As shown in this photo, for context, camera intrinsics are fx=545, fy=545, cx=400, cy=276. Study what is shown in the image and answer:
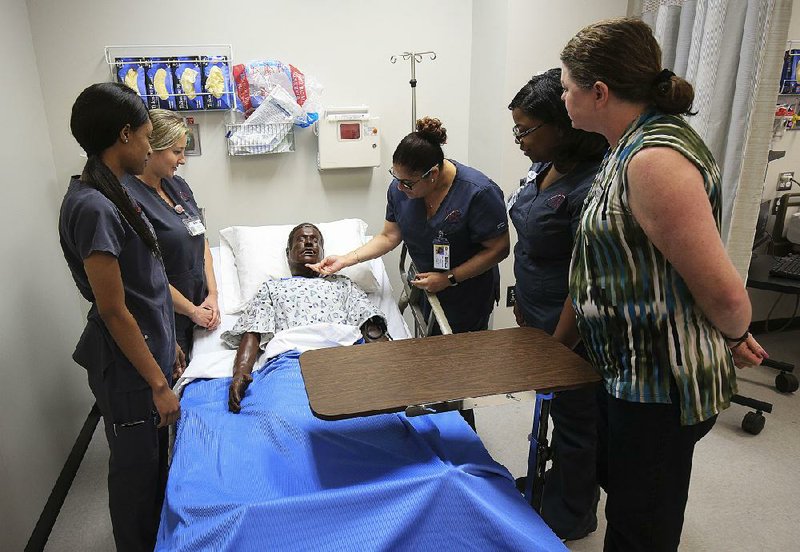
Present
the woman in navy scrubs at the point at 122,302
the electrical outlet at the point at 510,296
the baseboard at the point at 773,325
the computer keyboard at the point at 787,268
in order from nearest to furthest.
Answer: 1. the woman in navy scrubs at the point at 122,302
2. the computer keyboard at the point at 787,268
3. the electrical outlet at the point at 510,296
4. the baseboard at the point at 773,325

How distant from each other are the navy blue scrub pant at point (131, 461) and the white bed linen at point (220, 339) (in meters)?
0.38

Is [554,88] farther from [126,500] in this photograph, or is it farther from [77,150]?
[77,150]

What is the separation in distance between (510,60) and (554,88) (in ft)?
4.64

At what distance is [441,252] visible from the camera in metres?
2.13

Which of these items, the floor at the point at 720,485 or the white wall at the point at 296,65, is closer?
the floor at the point at 720,485

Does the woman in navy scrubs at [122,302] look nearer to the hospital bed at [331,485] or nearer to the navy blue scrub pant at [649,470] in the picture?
the hospital bed at [331,485]

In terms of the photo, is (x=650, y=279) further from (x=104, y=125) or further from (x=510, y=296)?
(x=510, y=296)

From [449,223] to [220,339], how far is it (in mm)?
1083

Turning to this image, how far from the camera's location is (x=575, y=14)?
2.91 meters

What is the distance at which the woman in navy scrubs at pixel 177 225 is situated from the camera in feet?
6.34

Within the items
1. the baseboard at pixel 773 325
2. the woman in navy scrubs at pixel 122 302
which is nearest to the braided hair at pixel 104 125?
the woman in navy scrubs at pixel 122 302

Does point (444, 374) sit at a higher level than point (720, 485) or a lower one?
higher

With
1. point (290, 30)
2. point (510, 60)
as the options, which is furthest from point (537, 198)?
point (290, 30)

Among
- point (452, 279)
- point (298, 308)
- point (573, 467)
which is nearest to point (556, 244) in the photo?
point (452, 279)
